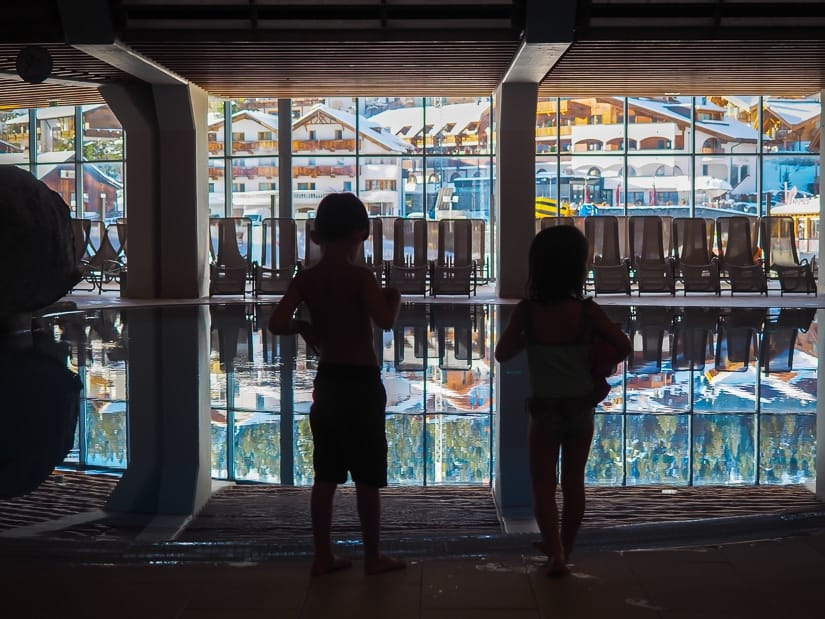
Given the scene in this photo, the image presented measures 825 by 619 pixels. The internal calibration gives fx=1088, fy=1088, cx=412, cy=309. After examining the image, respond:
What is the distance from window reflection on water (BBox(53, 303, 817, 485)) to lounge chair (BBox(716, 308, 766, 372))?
0.02 m

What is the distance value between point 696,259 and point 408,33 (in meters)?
6.76

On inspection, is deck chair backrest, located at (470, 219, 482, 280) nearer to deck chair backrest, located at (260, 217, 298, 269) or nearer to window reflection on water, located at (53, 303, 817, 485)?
deck chair backrest, located at (260, 217, 298, 269)

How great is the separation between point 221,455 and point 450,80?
1126cm

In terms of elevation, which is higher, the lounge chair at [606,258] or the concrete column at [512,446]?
the lounge chair at [606,258]

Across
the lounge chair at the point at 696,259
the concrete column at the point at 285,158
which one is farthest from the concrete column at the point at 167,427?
the concrete column at the point at 285,158

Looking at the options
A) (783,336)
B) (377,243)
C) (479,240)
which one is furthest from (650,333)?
(377,243)

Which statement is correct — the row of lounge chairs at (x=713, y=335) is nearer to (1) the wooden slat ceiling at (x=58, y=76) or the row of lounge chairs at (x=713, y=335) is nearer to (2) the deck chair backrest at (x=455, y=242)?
(2) the deck chair backrest at (x=455, y=242)

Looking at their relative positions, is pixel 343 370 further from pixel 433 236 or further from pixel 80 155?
pixel 80 155

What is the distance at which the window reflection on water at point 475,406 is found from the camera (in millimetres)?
4629

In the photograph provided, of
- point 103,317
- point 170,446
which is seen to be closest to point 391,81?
point 103,317

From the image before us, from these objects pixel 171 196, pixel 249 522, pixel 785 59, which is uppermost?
pixel 785 59

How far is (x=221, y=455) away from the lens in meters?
4.93

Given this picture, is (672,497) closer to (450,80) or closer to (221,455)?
(221,455)

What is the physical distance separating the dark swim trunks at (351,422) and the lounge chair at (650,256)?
13.8m
